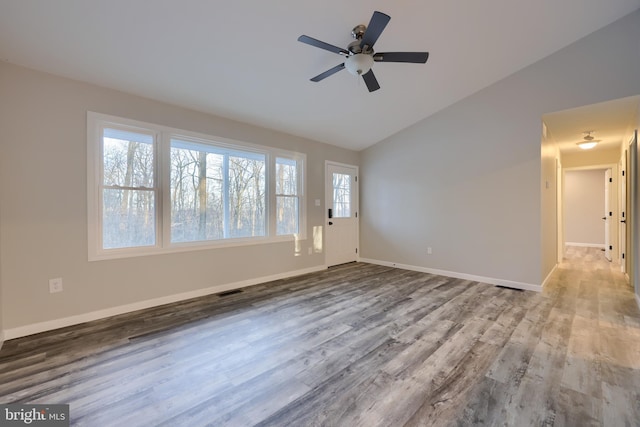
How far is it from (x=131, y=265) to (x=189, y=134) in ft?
5.76

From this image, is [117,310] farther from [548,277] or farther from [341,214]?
[548,277]

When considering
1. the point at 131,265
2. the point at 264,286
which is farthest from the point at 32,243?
the point at 264,286

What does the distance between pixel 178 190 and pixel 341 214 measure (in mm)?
3175

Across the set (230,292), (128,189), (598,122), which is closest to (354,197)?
(230,292)

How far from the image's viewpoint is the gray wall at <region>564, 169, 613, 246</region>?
793cm

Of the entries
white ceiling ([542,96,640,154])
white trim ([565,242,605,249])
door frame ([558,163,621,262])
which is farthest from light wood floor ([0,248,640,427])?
white trim ([565,242,605,249])

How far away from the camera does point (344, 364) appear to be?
2.11 meters

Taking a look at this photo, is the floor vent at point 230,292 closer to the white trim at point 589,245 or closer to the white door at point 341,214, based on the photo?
the white door at point 341,214

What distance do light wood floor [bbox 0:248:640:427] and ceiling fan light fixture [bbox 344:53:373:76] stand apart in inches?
98.9

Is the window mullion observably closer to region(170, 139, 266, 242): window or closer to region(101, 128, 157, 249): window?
region(170, 139, 266, 242): window

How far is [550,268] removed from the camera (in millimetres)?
4656
